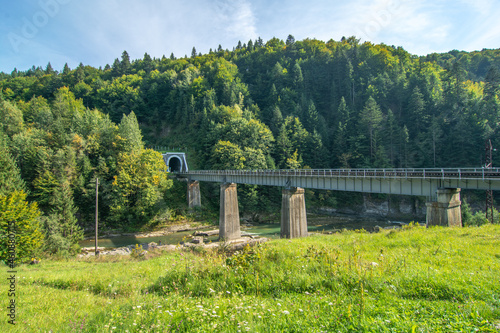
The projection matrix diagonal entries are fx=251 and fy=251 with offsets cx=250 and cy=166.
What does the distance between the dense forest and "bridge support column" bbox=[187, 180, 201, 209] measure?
3.29 metres

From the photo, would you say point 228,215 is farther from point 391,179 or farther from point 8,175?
point 8,175

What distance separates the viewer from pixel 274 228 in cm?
5125

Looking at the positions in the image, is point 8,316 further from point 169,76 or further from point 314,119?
point 169,76

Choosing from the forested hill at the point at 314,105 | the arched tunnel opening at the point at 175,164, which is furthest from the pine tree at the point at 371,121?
the arched tunnel opening at the point at 175,164

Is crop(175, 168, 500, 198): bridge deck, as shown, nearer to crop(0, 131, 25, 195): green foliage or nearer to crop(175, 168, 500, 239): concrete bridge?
crop(175, 168, 500, 239): concrete bridge

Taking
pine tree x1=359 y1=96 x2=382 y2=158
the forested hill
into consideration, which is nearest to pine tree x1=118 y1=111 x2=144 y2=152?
the forested hill

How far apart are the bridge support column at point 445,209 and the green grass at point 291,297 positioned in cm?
1233

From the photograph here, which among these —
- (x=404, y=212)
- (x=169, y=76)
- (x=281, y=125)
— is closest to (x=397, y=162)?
(x=404, y=212)

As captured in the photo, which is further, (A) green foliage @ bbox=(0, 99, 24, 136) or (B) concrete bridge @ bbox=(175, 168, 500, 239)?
(A) green foliage @ bbox=(0, 99, 24, 136)

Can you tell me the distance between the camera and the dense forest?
45938 millimetres

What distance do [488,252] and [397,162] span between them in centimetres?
6261

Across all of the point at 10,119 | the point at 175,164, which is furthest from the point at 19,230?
the point at 175,164

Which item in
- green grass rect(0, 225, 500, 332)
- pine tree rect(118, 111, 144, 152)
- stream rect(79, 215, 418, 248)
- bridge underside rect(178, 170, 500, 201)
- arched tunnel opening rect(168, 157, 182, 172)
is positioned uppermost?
pine tree rect(118, 111, 144, 152)

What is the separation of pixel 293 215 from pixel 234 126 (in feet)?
122
